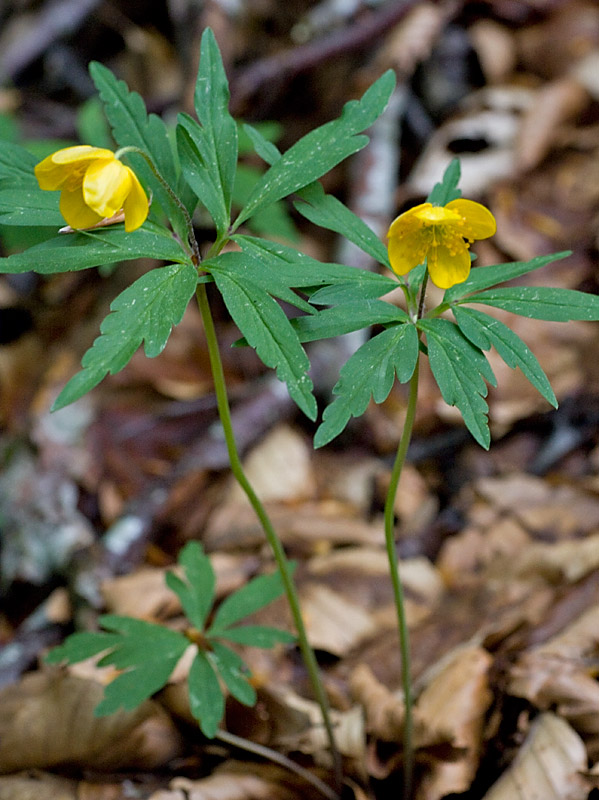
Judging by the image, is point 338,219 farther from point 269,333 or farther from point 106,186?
point 106,186

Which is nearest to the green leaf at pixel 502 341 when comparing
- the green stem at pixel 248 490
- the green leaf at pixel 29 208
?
the green stem at pixel 248 490

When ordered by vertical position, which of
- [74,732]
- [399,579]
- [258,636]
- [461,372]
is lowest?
[74,732]

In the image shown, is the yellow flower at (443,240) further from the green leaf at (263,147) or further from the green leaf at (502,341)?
the green leaf at (263,147)

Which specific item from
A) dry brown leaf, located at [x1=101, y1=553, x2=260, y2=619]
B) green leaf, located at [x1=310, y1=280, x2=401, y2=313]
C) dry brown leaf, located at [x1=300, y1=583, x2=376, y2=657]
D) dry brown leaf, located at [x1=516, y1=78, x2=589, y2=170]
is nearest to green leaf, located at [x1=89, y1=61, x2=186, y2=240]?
green leaf, located at [x1=310, y1=280, x2=401, y2=313]

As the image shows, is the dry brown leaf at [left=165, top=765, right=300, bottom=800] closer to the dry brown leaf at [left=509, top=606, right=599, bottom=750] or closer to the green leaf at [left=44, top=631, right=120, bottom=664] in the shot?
the green leaf at [left=44, top=631, right=120, bottom=664]

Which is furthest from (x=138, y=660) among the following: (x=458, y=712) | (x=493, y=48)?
(x=493, y=48)

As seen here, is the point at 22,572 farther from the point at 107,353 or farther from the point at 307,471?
the point at 107,353
